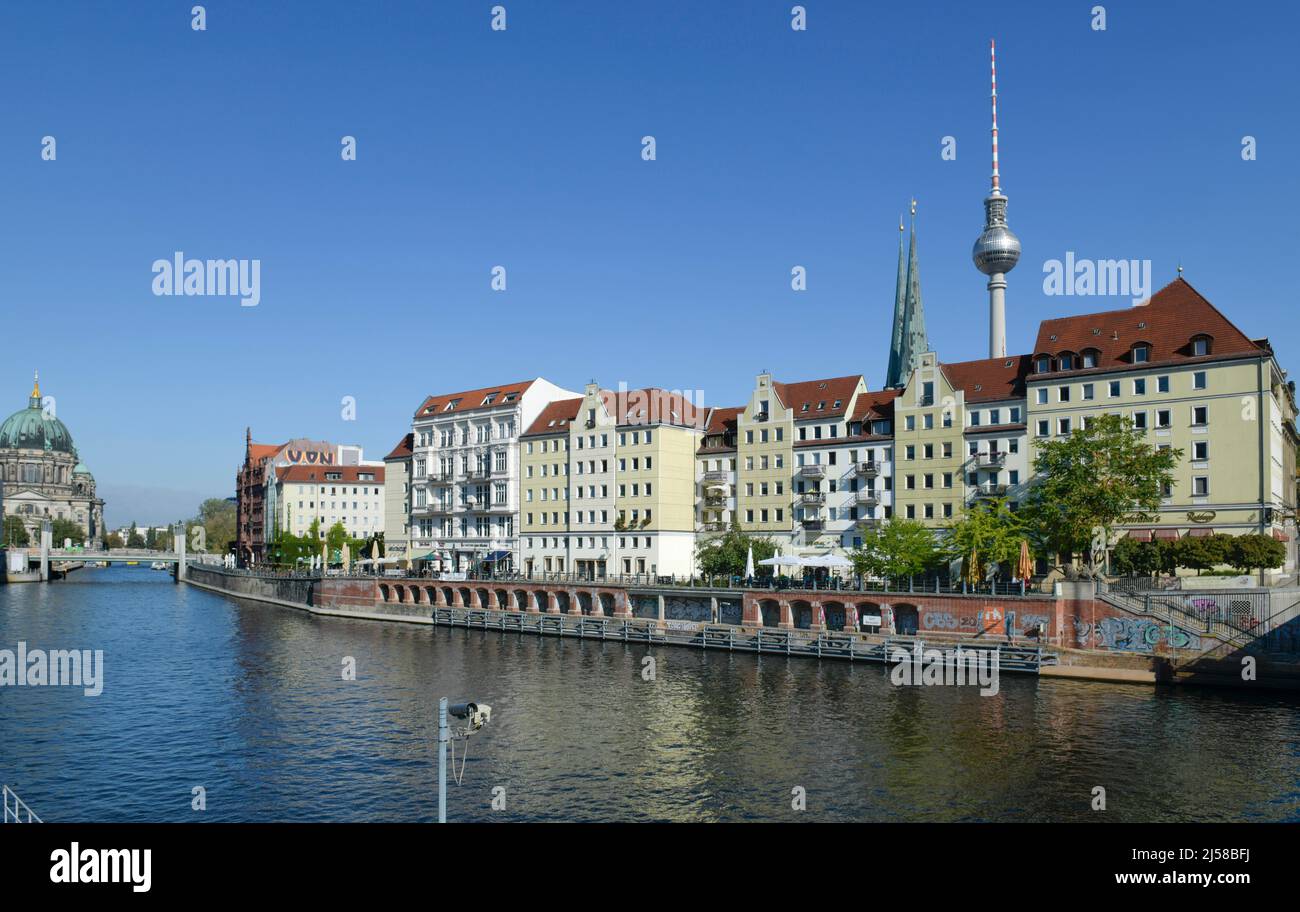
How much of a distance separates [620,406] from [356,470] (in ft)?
349

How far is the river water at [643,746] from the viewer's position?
34000 millimetres

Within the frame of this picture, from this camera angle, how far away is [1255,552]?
205ft

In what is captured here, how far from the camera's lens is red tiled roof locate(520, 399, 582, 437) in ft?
366

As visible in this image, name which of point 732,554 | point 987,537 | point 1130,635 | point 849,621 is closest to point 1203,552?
point 1130,635

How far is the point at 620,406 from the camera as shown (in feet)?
351

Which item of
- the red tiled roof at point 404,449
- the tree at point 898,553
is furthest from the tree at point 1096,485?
the red tiled roof at point 404,449

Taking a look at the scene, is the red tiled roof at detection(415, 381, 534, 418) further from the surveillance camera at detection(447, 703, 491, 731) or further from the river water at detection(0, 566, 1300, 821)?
the surveillance camera at detection(447, 703, 491, 731)

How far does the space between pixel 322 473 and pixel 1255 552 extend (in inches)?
6520

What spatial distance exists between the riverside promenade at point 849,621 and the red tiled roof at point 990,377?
2165 centimetres

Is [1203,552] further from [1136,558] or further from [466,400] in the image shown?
[466,400]

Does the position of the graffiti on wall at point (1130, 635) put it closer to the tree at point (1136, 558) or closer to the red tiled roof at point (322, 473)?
the tree at point (1136, 558)

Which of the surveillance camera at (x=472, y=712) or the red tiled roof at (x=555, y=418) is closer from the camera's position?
the surveillance camera at (x=472, y=712)

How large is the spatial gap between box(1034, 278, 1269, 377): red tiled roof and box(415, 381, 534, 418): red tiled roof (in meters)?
61.8

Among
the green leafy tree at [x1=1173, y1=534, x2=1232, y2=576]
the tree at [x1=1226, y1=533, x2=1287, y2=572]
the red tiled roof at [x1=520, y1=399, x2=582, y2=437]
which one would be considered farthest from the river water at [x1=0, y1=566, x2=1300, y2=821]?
the red tiled roof at [x1=520, y1=399, x2=582, y2=437]
